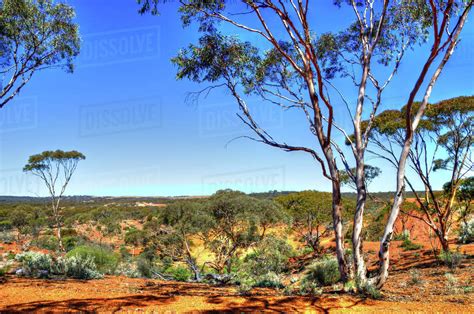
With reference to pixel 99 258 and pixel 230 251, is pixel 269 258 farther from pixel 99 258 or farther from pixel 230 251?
pixel 99 258

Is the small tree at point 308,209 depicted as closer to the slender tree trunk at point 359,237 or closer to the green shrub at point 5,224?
the slender tree trunk at point 359,237

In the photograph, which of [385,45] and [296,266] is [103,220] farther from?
[385,45]

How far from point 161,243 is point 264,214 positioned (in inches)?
278

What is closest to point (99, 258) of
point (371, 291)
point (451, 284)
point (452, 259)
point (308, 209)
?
point (371, 291)

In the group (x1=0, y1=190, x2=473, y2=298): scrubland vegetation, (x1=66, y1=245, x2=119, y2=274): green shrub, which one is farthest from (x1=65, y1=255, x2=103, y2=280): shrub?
(x1=66, y1=245, x2=119, y2=274): green shrub

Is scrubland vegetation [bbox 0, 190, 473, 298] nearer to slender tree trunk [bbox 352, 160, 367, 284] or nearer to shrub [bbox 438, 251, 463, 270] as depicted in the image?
shrub [bbox 438, 251, 463, 270]

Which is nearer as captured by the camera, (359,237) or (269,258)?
(359,237)

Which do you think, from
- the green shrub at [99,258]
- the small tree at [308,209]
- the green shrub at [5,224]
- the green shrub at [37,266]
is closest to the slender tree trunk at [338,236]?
the green shrub at [37,266]

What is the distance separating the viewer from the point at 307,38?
323 inches

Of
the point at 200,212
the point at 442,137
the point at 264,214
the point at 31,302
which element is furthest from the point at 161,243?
the point at 442,137

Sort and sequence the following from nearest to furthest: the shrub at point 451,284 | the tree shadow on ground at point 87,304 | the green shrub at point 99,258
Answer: the tree shadow on ground at point 87,304 → the shrub at point 451,284 → the green shrub at point 99,258

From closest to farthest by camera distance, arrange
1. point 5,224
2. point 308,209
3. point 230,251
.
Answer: point 230,251 → point 308,209 → point 5,224

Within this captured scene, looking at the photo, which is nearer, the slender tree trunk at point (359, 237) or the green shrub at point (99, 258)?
the slender tree trunk at point (359, 237)

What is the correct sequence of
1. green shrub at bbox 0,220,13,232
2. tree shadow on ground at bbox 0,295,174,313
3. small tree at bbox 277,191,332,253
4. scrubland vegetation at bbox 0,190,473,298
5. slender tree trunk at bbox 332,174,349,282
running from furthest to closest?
green shrub at bbox 0,220,13,232 < small tree at bbox 277,191,332,253 < scrubland vegetation at bbox 0,190,473,298 < slender tree trunk at bbox 332,174,349,282 < tree shadow on ground at bbox 0,295,174,313
